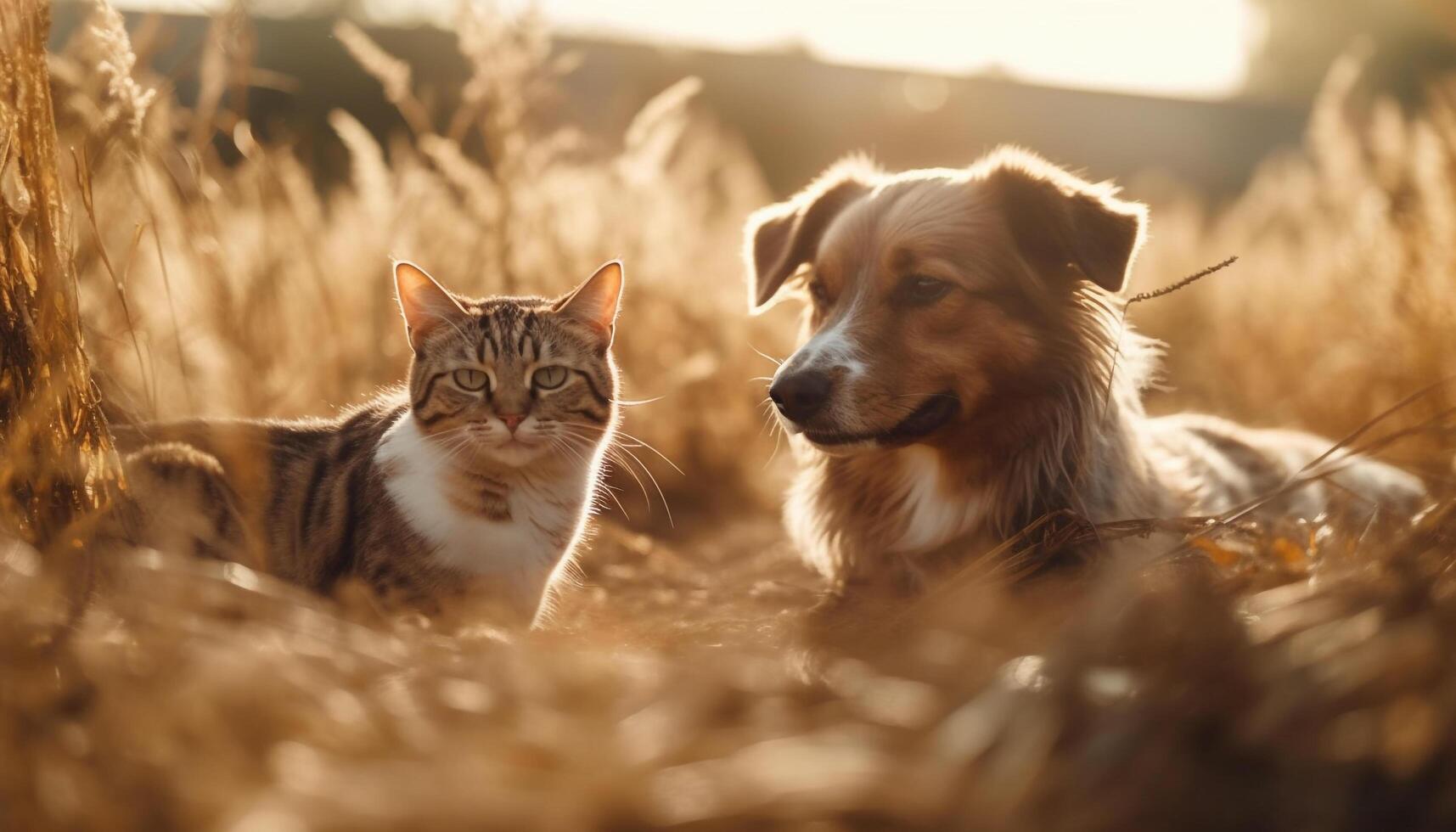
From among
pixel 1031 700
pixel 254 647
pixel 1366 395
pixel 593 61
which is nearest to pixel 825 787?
pixel 1031 700

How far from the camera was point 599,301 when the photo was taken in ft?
10.2

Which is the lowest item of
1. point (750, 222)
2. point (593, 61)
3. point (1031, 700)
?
point (1031, 700)

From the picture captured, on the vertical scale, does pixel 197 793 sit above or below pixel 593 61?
below

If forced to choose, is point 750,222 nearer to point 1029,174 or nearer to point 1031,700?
point 1029,174

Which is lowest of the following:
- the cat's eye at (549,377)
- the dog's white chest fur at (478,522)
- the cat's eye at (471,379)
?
the dog's white chest fur at (478,522)

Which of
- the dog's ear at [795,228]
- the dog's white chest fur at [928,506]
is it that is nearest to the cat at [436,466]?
the dog's ear at [795,228]

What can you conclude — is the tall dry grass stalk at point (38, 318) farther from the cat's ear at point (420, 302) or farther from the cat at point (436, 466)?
the cat's ear at point (420, 302)

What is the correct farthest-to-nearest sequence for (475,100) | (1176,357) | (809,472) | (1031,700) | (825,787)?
(1176,357) < (475,100) < (809,472) < (1031,700) < (825,787)

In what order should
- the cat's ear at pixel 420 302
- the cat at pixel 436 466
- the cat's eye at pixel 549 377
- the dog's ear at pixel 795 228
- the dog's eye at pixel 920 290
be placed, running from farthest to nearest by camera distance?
the dog's ear at pixel 795 228, the dog's eye at pixel 920 290, the cat's eye at pixel 549 377, the cat's ear at pixel 420 302, the cat at pixel 436 466

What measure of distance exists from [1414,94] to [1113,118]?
5.46m

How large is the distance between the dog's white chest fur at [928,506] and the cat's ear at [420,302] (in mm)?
1443

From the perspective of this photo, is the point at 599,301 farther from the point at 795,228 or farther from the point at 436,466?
the point at 795,228

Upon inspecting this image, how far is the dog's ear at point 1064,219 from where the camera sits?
2.98 metres

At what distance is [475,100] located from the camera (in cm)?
400
